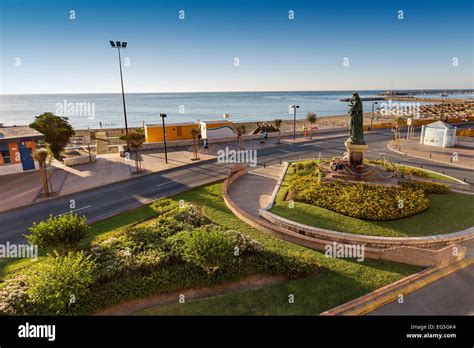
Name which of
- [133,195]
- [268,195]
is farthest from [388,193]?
[133,195]

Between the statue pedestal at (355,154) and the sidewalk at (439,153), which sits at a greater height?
the statue pedestal at (355,154)

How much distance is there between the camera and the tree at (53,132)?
28469mm

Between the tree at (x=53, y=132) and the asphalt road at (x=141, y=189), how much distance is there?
871 cm

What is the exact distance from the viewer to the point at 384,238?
1341 cm

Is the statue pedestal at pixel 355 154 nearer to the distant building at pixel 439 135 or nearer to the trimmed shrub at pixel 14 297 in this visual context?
the trimmed shrub at pixel 14 297

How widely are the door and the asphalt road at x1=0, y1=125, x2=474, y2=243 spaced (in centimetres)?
1113

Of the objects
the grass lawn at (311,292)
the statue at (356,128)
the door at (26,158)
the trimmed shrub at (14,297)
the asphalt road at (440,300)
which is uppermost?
the statue at (356,128)

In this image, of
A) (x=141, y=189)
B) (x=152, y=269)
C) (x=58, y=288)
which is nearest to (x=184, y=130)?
(x=141, y=189)

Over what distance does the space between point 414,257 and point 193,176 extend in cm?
1938

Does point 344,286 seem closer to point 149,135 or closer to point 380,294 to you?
point 380,294

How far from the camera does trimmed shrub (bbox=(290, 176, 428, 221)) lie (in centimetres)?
1591

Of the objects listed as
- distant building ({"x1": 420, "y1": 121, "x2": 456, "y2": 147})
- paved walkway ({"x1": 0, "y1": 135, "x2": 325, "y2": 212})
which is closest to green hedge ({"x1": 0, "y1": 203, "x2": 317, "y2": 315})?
paved walkway ({"x1": 0, "y1": 135, "x2": 325, "y2": 212})
